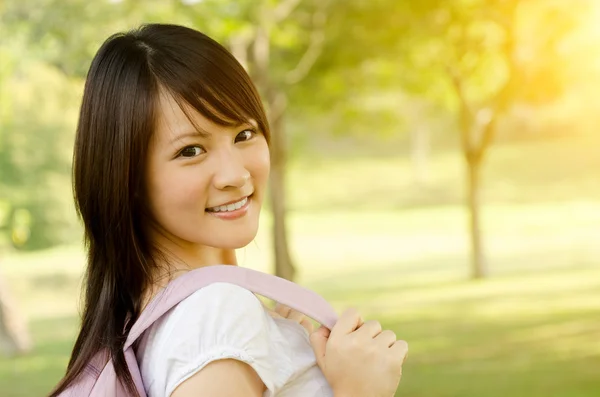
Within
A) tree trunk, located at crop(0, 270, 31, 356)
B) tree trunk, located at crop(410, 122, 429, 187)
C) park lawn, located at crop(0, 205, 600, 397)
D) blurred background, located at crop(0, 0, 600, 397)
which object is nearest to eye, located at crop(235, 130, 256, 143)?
park lawn, located at crop(0, 205, 600, 397)

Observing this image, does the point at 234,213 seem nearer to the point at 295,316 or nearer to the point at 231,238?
the point at 231,238

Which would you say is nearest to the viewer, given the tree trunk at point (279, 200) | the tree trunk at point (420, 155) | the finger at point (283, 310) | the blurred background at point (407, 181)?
the finger at point (283, 310)

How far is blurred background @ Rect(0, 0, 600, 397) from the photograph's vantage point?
550cm

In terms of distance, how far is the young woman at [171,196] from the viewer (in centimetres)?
73

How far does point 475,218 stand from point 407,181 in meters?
4.01

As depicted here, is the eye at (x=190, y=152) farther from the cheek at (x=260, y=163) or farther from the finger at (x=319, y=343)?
the finger at (x=319, y=343)

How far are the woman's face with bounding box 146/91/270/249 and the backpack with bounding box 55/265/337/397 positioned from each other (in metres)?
0.06

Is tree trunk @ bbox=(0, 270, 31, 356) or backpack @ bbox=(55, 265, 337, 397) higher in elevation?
backpack @ bbox=(55, 265, 337, 397)

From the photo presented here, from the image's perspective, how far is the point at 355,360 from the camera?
2.47 ft

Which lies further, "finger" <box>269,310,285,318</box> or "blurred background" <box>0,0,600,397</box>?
"blurred background" <box>0,0,600,397</box>

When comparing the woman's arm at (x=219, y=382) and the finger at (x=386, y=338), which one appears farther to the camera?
the finger at (x=386, y=338)

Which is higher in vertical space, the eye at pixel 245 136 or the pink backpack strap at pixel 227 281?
the eye at pixel 245 136

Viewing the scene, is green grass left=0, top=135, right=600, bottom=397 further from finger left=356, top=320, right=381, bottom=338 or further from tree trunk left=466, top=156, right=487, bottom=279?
finger left=356, top=320, right=381, bottom=338

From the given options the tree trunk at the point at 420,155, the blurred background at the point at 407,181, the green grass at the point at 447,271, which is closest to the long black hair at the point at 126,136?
the green grass at the point at 447,271
